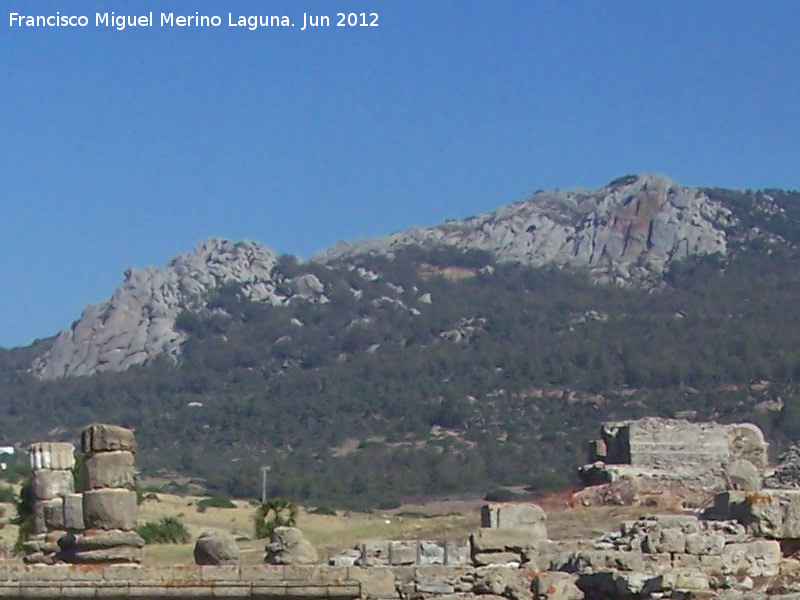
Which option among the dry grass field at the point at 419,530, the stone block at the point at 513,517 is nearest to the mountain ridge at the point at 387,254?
the dry grass field at the point at 419,530

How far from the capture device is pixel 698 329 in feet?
317

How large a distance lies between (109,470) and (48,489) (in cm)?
Result: 611

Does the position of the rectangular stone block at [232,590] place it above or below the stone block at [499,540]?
below

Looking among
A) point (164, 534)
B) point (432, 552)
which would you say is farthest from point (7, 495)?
point (432, 552)

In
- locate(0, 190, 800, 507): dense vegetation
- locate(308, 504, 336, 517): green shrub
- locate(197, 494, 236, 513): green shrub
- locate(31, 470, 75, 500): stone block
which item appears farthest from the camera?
locate(0, 190, 800, 507): dense vegetation

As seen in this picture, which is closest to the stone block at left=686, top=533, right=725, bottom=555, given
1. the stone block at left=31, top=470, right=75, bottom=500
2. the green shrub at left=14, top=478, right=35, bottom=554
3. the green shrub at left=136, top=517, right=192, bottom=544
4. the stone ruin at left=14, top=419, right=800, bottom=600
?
the stone ruin at left=14, top=419, right=800, bottom=600

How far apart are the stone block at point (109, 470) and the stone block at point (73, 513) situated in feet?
4.77

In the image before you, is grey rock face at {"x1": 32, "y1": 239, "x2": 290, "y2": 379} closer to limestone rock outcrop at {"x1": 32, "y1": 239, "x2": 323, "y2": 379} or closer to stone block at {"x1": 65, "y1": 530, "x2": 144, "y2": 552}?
limestone rock outcrop at {"x1": 32, "y1": 239, "x2": 323, "y2": 379}

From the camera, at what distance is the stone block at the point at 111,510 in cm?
1681

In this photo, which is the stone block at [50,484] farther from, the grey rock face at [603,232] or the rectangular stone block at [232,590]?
the grey rock face at [603,232]

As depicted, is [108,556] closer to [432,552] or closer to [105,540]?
[105,540]

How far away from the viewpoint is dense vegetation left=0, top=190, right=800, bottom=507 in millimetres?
76000

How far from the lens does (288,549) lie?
1827 cm

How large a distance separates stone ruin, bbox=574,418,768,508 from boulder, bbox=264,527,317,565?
25.5 feet
